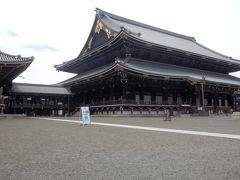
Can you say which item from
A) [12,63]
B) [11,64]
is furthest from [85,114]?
[11,64]

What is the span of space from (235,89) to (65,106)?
25603 mm

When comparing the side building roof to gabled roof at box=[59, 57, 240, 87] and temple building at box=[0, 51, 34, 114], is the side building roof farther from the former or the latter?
gabled roof at box=[59, 57, 240, 87]

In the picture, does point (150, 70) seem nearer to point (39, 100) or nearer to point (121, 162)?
point (39, 100)

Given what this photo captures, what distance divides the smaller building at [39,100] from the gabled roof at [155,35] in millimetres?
12722

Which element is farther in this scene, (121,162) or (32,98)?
(32,98)

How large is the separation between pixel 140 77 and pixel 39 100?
16.8 metres

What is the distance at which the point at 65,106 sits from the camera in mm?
41344

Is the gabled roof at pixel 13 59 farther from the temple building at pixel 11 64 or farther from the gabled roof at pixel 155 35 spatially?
the gabled roof at pixel 155 35

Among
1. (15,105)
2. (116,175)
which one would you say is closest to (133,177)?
(116,175)

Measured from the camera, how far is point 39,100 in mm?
39688

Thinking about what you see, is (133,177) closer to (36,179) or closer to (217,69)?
(36,179)

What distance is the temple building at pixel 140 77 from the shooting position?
30.6 m

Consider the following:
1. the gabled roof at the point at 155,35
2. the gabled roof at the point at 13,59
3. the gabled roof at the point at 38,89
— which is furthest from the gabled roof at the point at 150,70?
the gabled roof at the point at 13,59

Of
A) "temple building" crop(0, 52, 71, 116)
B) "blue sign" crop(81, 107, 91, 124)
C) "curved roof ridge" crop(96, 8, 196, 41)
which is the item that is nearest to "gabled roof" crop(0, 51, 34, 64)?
"temple building" crop(0, 52, 71, 116)
